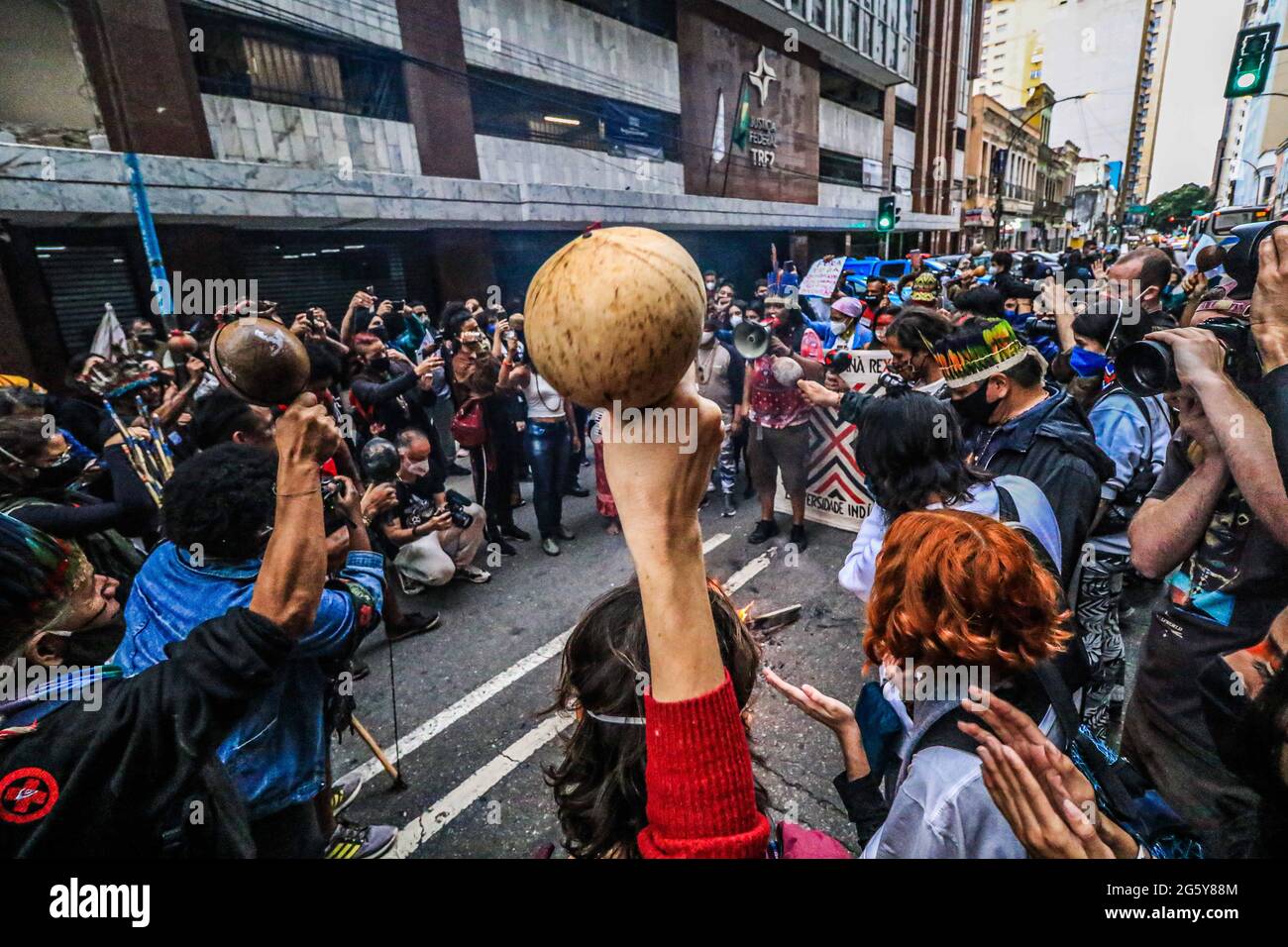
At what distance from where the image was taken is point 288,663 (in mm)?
1751

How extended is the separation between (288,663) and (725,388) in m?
5.07

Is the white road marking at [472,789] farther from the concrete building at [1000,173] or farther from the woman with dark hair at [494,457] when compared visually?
the concrete building at [1000,173]

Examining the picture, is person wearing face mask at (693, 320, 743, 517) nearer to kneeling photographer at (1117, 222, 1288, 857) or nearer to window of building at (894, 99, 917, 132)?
kneeling photographer at (1117, 222, 1288, 857)

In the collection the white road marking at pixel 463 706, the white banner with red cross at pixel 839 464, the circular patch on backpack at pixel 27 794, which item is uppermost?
the circular patch on backpack at pixel 27 794

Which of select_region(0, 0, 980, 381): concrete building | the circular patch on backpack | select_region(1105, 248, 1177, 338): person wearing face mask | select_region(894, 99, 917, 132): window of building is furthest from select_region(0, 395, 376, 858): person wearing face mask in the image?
select_region(894, 99, 917, 132): window of building

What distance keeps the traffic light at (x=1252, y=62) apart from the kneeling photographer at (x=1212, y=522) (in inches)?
547

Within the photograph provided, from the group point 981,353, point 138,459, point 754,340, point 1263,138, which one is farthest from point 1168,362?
point 1263,138

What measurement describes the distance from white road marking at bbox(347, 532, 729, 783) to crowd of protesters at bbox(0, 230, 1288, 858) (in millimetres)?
207

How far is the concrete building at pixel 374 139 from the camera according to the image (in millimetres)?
7473

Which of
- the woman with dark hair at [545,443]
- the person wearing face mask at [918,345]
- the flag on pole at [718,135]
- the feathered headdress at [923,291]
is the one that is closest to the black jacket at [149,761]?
the person wearing face mask at [918,345]

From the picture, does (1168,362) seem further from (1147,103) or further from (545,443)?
(1147,103)
